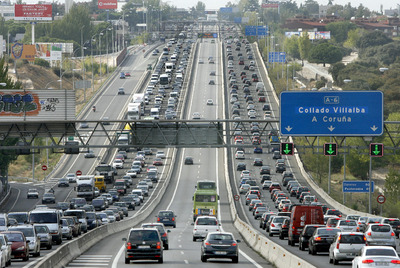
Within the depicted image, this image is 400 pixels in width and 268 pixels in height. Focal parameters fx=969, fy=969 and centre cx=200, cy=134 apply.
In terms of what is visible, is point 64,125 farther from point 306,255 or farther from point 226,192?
point 226,192

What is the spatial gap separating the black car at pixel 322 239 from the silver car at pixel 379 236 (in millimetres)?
3661

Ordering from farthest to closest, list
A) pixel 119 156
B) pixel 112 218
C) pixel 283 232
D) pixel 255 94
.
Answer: pixel 255 94 < pixel 119 156 < pixel 112 218 < pixel 283 232

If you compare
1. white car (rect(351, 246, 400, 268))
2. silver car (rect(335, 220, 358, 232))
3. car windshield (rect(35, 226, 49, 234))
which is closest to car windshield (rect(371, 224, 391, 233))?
silver car (rect(335, 220, 358, 232))

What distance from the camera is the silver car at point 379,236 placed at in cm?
4410

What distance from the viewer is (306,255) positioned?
41.5m

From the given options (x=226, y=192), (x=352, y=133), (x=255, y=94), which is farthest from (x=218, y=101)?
(x=352, y=133)

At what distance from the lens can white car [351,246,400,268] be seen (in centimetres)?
2875

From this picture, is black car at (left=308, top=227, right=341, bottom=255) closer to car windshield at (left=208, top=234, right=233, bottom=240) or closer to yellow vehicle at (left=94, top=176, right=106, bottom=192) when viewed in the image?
car windshield at (left=208, top=234, right=233, bottom=240)

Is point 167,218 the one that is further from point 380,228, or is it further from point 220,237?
point 220,237

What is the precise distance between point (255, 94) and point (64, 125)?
104 metres

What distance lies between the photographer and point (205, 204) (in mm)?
79312

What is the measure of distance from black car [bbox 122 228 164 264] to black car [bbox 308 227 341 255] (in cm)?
729

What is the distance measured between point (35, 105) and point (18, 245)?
2977cm

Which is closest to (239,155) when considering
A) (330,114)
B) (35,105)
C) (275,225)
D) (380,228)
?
(35,105)
